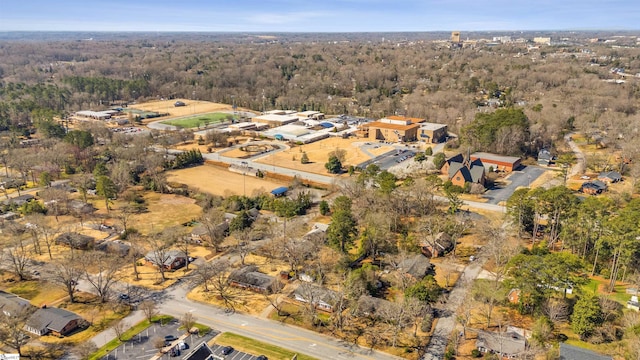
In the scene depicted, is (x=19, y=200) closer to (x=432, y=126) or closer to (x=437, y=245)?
(x=437, y=245)

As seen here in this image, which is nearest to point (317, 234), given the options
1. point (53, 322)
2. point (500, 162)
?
point (53, 322)

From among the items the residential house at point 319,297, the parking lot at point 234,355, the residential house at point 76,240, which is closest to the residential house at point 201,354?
the parking lot at point 234,355

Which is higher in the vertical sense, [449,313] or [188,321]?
[188,321]

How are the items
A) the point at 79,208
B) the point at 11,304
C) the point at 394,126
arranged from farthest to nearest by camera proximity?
1. the point at 394,126
2. the point at 79,208
3. the point at 11,304

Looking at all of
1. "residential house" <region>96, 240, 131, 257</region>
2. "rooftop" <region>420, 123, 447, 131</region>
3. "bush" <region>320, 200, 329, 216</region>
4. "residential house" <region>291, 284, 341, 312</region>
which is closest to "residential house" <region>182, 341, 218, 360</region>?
"residential house" <region>291, 284, 341, 312</region>

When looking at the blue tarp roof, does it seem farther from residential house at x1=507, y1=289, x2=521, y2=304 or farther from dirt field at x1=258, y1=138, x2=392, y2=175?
residential house at x1=507, y1=289, x2=521, y2=304

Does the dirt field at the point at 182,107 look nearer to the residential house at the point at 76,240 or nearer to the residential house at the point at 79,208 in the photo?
the residential house at the point at 79,208
